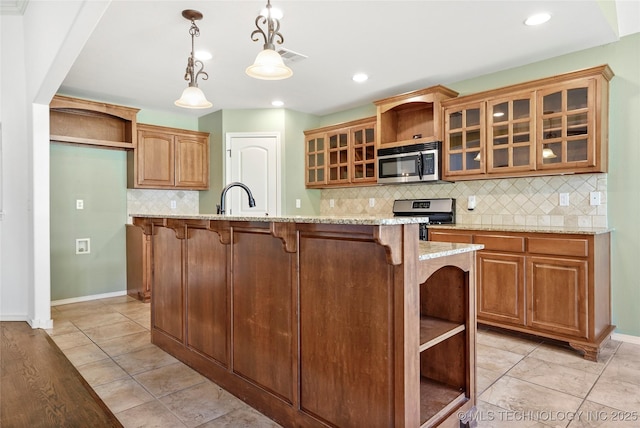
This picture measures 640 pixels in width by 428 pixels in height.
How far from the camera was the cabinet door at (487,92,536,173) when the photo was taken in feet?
10.8

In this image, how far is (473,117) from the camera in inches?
144

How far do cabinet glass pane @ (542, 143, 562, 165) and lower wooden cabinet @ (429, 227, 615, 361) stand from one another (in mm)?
662

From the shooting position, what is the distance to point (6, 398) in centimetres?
217

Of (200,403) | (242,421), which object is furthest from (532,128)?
(200,403)

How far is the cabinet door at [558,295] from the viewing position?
2.79 metres

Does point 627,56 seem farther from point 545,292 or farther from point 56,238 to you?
point 56,238

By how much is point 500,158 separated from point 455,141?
1.65ft

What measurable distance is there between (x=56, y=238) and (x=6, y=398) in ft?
9.07

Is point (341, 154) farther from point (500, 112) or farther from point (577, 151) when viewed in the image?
point (577, 151)

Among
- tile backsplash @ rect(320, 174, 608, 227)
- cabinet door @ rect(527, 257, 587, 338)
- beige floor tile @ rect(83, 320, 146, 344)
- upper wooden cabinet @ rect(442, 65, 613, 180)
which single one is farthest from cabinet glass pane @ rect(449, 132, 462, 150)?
beige floor tile @ rect(83, 320, 146, 344)

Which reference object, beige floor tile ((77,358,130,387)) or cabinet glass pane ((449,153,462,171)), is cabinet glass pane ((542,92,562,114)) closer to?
cabinet glass pane ((449,153,462,171))

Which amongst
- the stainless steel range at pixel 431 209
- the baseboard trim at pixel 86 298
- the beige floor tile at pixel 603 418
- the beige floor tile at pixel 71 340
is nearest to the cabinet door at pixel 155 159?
the baseboard trim at pixel 86 298

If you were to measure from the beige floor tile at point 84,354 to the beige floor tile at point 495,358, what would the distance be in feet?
8.96

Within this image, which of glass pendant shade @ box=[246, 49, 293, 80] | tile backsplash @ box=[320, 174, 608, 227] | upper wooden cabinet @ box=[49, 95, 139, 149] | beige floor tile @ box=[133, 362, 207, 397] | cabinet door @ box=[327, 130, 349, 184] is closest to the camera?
glass pendant shade @ box=[246, 49, 293, 80]
